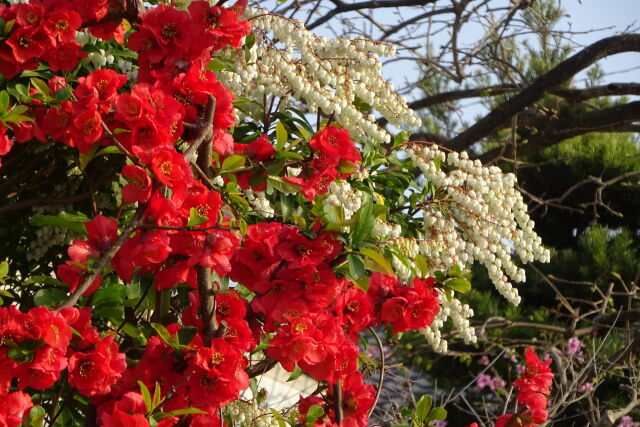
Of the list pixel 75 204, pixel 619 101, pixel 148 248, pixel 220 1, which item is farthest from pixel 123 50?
pixel 619 101

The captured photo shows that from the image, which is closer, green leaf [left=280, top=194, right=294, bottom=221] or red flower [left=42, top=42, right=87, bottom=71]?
red flower [left=42, top=42, right=87, bottom=71]

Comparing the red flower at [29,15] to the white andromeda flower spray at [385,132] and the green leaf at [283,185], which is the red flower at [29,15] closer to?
the green leaf at [283,185]

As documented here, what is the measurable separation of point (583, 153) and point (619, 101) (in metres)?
0.58

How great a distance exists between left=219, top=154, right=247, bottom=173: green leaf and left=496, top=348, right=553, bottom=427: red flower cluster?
0.77 meters

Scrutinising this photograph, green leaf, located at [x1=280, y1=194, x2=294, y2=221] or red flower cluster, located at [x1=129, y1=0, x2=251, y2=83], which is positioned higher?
red flower cluster, located at [x1=129, y1=0, x2=251, y2=83]

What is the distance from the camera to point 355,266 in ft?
4.10

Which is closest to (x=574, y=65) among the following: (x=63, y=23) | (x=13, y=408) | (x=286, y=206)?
(x=286, y=206)

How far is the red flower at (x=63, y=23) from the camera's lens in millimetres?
1351

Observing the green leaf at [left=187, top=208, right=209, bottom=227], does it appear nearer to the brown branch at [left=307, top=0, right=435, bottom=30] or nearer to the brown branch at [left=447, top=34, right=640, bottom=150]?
the brown branch at [left=447, top=34, right=640, bottom=150]

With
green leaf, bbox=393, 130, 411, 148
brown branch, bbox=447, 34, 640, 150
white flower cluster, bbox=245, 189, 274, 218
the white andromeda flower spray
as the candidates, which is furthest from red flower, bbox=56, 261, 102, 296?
brown branch, bbox=447, 34, 640, 150

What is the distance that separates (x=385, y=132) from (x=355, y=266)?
87 centimetres

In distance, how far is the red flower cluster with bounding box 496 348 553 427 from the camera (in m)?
1.68

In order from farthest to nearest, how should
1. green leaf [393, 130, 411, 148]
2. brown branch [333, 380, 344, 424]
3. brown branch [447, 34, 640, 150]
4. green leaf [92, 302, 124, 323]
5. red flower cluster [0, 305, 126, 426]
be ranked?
1. brown branch [447, 34, 640, 150]
2. green leaf [393, 130, 411, 148]
3. brown branch [333, 380, 344, 424]
4. green leaf [92, 302, 124, 323]
5. red flower cluster [0, 305, 126, 426]

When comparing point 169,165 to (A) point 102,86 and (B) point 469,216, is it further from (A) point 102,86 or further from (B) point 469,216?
(B) point 469,216
